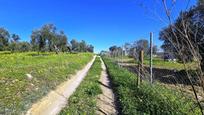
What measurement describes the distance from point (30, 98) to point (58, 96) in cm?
170

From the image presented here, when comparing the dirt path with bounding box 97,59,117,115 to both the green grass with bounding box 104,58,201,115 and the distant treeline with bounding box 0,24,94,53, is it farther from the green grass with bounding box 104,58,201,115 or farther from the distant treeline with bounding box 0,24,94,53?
the distant treeline with bounding box 0,24,94,53

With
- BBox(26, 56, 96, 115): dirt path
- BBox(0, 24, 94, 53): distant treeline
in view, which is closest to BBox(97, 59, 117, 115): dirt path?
BBox(26, 56, 96, 115): dirt path

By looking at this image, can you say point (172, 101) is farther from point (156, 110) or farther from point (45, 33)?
point (45, 33)

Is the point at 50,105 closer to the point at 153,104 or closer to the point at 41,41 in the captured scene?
the point at 153,104

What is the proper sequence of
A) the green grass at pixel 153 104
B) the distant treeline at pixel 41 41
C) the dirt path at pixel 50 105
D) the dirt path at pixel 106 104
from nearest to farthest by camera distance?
the green grass at pixel 153 104 → the dirt path at pixel 50 105 → the dirt path at pixel 106 104 → the distant treeline at pixel 41 41

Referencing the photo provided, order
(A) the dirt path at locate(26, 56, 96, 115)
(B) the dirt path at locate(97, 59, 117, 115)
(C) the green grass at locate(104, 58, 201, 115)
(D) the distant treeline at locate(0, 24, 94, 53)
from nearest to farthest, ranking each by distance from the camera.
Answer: (C) the green grass at locate(104, 58, 201, 115)
(A) the dirt path at locate(26, 56, 96, 115)
(B) the dirt path at locate(97, 59, 117, 115)
(D) the distant treeline at locate(0, 24, 94, 53)

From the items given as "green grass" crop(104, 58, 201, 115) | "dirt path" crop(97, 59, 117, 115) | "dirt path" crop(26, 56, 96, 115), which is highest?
"green grass" crop(104, 58, 201, 115)

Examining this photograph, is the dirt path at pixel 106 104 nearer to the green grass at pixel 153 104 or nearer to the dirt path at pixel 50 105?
the green grass at pixel 153 104

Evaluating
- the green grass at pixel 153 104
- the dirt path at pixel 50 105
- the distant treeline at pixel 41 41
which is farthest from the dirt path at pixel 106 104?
the distant treeline at pixel 41 41

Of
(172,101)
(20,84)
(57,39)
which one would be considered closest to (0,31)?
(57,39)

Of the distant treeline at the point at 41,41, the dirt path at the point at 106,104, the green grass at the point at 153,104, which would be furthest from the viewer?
the distant treeline at the point at 41,41

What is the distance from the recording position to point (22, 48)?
109m

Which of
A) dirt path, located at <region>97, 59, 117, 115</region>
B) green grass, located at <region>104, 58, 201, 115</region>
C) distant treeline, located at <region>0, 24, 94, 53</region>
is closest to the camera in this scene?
green grass, located at <region>104, 58, 201, 115</region>

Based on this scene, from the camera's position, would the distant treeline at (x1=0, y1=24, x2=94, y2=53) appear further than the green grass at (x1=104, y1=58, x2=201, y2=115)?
Yes
